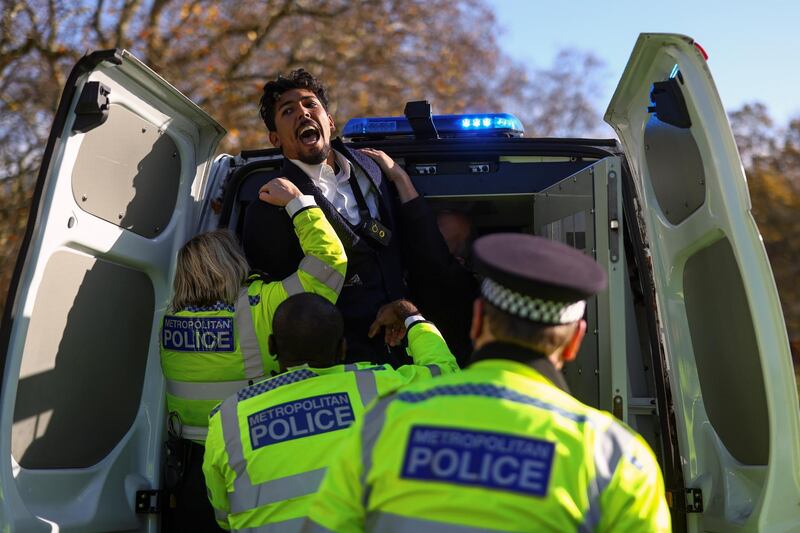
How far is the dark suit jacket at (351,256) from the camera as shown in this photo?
13.2 ft

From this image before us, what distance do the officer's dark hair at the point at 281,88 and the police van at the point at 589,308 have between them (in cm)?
26

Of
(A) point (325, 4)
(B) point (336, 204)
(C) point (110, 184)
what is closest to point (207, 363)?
(C) point (110, 184)

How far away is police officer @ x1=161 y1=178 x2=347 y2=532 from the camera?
11.7 feet

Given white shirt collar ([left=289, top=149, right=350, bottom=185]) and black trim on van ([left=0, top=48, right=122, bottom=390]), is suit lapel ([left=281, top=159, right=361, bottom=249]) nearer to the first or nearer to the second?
white shirt collar ([left=289, top=149, right=350, bottom=185])

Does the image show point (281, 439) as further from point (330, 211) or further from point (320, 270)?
point (330, 211)

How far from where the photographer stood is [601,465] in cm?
184

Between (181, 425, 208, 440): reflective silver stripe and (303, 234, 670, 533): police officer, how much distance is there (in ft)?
5.74

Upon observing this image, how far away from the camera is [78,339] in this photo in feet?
10.8

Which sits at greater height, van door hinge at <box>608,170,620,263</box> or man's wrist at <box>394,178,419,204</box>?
man's wrist at <box>394,178,419,204</box>

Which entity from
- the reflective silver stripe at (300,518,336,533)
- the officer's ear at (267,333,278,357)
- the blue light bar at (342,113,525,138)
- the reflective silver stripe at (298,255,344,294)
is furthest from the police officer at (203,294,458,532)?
the blue light bar at (342,113,525,138)

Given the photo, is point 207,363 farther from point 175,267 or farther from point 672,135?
point 672,135

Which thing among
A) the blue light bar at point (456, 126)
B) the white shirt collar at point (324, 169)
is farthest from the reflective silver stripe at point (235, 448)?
the blue light bar at point (456, 126)

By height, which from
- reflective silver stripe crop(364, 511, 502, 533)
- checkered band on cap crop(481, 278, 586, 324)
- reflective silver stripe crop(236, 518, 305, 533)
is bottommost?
reflective silver stripe crop(236, 518, 305, 533)

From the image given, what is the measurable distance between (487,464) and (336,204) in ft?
8.26
